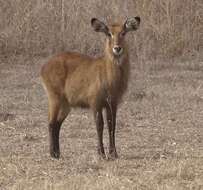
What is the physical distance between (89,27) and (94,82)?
261 inches

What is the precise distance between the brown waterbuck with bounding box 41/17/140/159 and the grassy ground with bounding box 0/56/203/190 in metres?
0.36

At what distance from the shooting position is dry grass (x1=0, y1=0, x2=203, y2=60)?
15.2m

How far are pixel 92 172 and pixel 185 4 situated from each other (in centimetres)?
797

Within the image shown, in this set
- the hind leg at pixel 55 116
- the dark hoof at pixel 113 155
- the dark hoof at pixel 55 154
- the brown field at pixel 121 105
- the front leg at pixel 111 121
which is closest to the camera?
the brown field at pixel 121 105

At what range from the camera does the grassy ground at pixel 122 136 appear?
754 centimetres

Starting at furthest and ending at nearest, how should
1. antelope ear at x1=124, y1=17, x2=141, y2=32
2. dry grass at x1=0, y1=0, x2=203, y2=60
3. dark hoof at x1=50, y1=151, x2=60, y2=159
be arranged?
dry grass at x1=0, y1=0, x2=203, y2=60
antelope ear at x1=124, y1=17, x2=141, y2=32
dark hoof at x1=50, y1=151, x2=60, y2=159

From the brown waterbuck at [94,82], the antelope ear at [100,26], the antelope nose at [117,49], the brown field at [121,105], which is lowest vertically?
the brown field at [121,105]

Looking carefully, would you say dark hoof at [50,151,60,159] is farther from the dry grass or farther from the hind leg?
the dry grass

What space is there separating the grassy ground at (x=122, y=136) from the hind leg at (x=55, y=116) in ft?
0.45

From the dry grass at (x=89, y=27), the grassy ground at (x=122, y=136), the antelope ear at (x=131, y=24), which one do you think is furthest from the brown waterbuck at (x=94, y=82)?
the dry grass at (x=89, y=27)

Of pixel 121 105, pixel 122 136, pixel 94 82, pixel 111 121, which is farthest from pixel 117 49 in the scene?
pixel 121 105

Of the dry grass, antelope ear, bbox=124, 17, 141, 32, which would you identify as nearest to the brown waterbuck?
antelope ear, bbox=124, 17, 141, 32

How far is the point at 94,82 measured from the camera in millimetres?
8875

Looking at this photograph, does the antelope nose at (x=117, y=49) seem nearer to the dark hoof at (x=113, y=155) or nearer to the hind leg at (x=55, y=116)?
the hind leg at (x=55, y=116)
